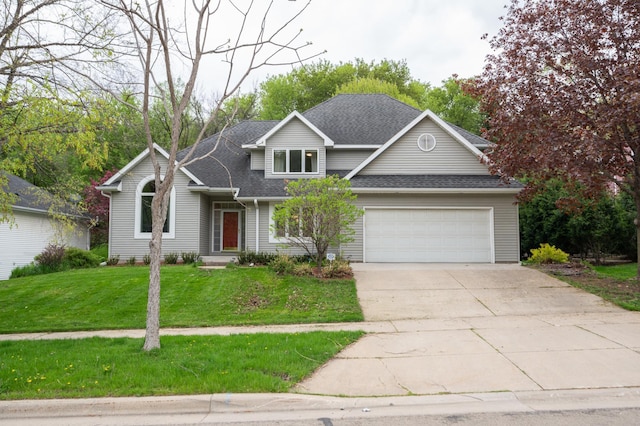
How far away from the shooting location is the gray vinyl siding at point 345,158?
20.4 meters

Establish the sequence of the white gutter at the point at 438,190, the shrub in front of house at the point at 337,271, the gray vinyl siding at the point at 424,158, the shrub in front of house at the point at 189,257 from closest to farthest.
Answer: the shrub in front of house at the point at 337,271 < the white gutter at the point at 438,190 < the shrub in front of house at the point at 189,257 < the gray vinyl siding at the point at 424,158

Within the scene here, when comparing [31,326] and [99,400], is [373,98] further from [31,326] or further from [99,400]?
[99,400]

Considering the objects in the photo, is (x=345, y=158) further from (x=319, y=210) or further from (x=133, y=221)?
(x=133, y=221)

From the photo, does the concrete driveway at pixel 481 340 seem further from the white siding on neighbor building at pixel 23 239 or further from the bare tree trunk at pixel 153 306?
the white siding on neighbor building at pixel 23 239

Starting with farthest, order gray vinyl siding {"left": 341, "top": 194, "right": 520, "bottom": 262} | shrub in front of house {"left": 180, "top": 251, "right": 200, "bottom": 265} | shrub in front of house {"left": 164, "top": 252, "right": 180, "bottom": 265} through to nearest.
Answer: shrub in front of house {"left": 180, "top": 251, "right": 200, "bottom": 265} < shrub in front of house {"left": 164, "top": 252, "right": 180, "bottom": 265} < gray vinyl siding {"left": 341, "top": 194, "right": 520, "bottom": 262}

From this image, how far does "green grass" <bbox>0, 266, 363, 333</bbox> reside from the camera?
10250mm

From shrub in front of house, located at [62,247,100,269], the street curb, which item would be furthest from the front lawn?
shrub in front of house, located at [62,247,100,269]

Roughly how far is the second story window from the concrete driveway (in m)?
7.09

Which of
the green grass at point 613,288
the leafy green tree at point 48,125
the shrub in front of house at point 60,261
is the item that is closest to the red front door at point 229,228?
the shrub in front of house at point 60,261

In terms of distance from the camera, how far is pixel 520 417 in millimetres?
4863

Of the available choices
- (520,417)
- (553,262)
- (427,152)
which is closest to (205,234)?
(427,152)

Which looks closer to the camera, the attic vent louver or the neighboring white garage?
the attic vent louver

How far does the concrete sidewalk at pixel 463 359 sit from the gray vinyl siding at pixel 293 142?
8.40 meters

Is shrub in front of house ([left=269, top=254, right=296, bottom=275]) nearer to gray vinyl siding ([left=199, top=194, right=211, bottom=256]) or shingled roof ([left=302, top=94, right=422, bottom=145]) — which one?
gray vinyl siding ([left=199, top=194, right=211, bottom=256])
